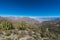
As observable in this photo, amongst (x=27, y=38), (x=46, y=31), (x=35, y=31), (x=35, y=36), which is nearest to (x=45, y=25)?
(x=46, y=31)

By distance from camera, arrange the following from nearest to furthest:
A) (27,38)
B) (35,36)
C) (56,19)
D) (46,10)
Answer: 1. (27,38)
2. (35,36)
3. (56,19)
4. (46,10)

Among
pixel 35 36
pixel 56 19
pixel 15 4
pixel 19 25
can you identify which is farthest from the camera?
pixel 15 4

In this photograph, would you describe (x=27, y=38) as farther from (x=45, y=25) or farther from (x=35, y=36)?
(x=45, y=25)

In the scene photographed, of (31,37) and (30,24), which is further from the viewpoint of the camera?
(30,24)

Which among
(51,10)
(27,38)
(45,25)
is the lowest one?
(27,38)

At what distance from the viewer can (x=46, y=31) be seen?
320 inches

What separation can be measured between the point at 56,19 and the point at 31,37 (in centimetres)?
301

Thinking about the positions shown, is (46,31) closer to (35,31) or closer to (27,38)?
(35,31)

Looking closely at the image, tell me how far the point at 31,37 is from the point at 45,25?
2.30 m

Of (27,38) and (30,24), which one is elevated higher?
(30,24)

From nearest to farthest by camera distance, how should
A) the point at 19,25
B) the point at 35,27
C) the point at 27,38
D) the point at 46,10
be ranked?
the point at 27,38 → the point at 19,25 → the point at 35,27 → the point at 46,10

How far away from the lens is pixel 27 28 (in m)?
7.73

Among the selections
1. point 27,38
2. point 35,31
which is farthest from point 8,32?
point 35,31

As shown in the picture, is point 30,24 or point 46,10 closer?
point 30,24
